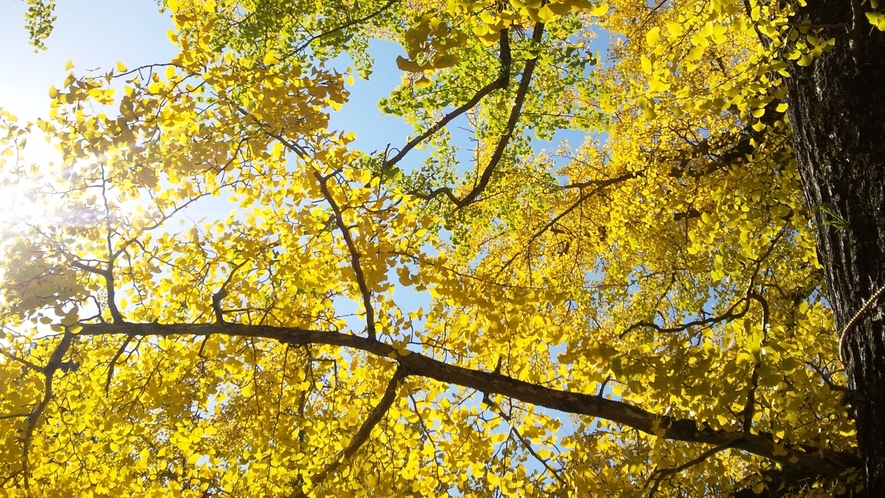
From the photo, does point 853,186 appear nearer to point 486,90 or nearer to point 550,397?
point 550,397

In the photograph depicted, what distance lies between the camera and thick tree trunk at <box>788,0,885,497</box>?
1.88 m

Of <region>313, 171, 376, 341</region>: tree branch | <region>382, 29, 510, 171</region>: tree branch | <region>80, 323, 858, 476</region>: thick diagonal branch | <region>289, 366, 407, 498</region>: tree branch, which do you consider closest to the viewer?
<region>80, 323, 858, 476</region>: thick diagonal branch

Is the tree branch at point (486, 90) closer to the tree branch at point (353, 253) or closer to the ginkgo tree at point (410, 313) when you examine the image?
the ginkgo tree at point (410, 313)

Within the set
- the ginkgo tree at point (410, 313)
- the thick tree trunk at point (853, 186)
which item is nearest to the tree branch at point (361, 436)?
the ginkgo tree at point (410, 313)

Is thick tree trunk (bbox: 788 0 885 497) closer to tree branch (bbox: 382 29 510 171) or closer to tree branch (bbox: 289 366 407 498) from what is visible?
tree branch (bbox: 289 366 407 498)

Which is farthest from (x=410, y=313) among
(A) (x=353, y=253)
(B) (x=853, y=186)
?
(B) (x=853, y=186)

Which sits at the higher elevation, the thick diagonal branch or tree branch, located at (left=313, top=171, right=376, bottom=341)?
tree branch, located at (left=313, top=171, right=376, bottom=341)

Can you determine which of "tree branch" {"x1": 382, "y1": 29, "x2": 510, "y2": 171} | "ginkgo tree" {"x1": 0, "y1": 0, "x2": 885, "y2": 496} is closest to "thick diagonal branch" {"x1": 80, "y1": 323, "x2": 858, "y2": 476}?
"ginkgo tree" {"x1": 0, "y1": 0, "x2": 885, "y2": 496}

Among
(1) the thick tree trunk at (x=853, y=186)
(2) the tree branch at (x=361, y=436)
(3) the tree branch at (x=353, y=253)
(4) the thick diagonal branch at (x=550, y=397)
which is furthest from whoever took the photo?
(2) the tree branch at (x=361, y=436)

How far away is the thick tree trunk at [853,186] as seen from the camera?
6.16ft

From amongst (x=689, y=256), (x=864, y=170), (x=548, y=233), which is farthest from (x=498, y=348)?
(x=548, y=233)

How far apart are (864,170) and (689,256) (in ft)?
17.3

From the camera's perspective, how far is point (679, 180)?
830cm

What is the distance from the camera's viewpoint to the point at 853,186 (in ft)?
6.70
